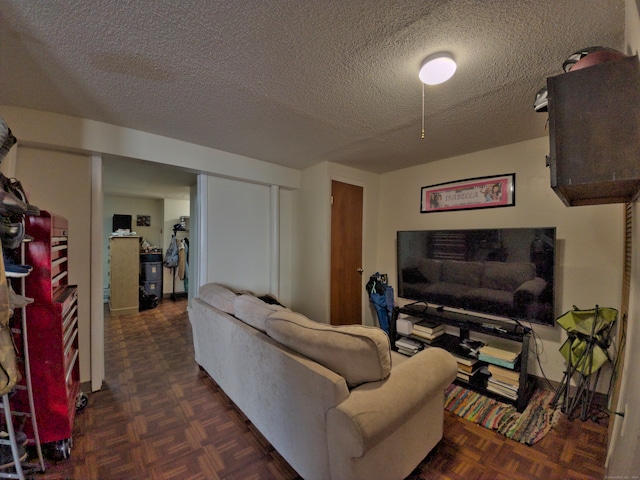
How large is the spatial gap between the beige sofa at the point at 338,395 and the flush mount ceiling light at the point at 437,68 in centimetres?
136

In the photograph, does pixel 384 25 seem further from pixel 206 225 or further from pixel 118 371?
pixel 118 371

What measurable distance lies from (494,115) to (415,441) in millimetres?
2239

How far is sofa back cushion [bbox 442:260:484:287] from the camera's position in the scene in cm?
242

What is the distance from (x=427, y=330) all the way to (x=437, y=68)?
220 cm

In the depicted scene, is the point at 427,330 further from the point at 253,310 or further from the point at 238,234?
the point at 238,234

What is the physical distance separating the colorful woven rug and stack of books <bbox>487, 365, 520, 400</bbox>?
9 cm

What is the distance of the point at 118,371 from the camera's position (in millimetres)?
2459

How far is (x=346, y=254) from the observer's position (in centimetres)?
331

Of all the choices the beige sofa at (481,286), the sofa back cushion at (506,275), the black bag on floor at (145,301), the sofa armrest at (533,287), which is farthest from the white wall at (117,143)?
the black bag on floor at (145,301)

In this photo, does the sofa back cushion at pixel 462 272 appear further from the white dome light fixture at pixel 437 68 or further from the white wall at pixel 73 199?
the white wall at pixel 73 199

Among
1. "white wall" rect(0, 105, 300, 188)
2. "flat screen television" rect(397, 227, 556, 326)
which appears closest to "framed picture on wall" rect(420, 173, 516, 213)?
"flat screen television" rect(397, 227, 556, 326)

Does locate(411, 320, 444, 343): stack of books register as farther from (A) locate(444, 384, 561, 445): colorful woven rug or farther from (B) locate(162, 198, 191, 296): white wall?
(B) locate(162, 198, 191, 296): white wall

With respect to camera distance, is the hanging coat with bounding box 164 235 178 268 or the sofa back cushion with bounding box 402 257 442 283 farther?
the hanging coat with bounding box 164 235 178 268

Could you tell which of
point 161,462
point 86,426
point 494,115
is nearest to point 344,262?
point 494,115
